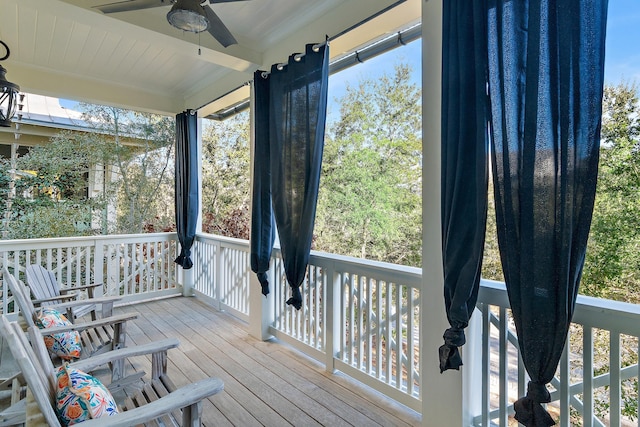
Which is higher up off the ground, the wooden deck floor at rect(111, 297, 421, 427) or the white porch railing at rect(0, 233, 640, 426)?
the white porch railing at rect(0, 233, 640, 426)

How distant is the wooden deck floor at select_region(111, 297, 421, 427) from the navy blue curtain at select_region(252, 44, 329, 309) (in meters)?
0.58

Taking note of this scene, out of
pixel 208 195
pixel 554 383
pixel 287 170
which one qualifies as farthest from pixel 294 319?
pixel 208 195

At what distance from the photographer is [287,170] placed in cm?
274

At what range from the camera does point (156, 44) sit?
2930 mm

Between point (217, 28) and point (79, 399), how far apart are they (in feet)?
6.48

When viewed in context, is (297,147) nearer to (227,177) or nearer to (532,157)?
(532,157)

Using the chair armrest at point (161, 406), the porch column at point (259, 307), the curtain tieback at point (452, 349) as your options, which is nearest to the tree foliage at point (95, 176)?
the porch column at point (259, 307)

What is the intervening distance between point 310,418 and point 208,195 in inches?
222

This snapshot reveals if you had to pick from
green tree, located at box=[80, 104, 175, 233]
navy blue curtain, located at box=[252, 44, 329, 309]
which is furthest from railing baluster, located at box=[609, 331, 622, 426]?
green tree, located at box=[80, 104, 175, 233]

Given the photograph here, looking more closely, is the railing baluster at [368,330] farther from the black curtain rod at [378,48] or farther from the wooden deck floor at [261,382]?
the black curtain rod at [378,48]

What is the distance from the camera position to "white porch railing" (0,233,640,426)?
142 cm

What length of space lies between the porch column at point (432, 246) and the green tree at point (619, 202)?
44.0 inches

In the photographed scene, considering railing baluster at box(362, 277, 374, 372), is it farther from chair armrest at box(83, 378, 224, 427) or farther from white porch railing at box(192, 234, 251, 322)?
white porch railing at box(192, 234, 251, 322)

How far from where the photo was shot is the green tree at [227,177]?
21.3 ft
